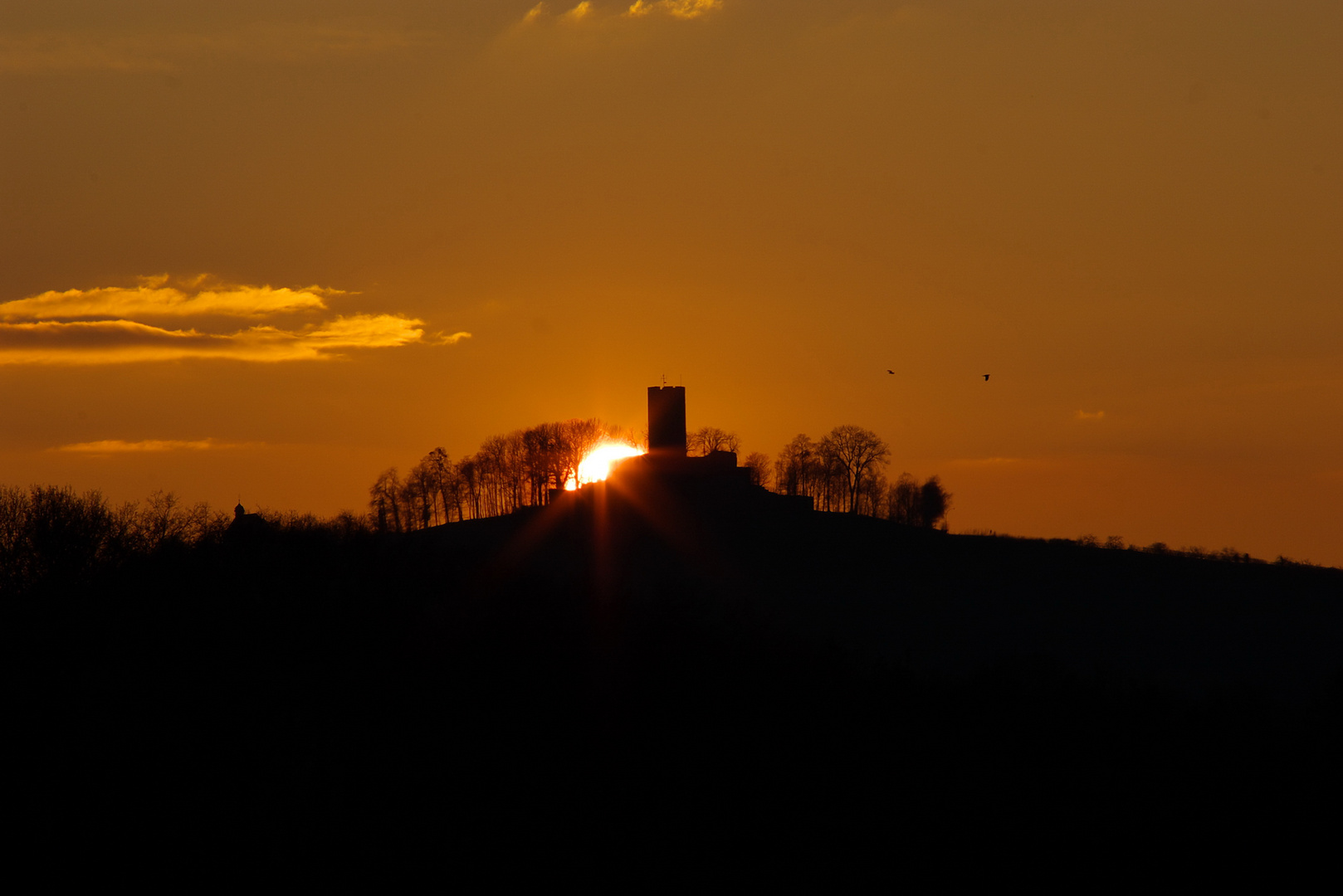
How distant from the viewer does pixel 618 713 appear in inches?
1785

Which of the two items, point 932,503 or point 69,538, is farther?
point 932,503

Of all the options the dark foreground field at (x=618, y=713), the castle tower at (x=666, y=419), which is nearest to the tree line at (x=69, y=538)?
the dark foreground field at (x=618, y=713)

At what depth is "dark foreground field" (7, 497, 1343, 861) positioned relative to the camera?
121 feet

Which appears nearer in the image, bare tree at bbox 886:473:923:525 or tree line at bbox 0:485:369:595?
tree line at bbox 0:485:369:595

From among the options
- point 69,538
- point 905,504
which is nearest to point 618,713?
point 69,538

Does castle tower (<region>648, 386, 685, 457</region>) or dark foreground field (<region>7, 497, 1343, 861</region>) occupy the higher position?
castle tower (<region>648, 386, 685, 457</region>)

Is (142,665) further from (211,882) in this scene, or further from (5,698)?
(211,882)

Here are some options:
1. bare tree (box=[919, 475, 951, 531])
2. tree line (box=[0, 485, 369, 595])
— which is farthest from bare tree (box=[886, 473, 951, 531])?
tree line (box=[0, 485, 369, 595])

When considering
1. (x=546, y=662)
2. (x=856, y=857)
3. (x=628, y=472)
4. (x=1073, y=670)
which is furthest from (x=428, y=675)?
(x=628, y=472)

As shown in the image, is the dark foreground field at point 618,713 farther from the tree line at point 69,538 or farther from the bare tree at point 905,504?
the bare tree at point 905,504

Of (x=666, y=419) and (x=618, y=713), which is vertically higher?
(x=666, y=419)

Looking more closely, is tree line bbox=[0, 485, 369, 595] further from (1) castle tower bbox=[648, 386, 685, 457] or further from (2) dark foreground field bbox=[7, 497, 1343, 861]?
(1) castle tower bbox=[648, 386, 685, 457]

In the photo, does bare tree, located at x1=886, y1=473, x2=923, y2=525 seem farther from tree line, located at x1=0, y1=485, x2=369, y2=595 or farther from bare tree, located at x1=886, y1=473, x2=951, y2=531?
tree line, located at x1=0, y1=485, x2=369, y2=595

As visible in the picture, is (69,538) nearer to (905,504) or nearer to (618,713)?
(618,713)
